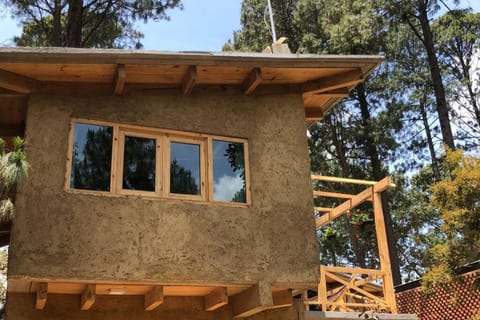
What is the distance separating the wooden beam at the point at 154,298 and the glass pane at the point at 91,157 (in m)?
1.51

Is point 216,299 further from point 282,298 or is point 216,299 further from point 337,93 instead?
point 337,93

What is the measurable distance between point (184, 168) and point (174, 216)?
0.81m

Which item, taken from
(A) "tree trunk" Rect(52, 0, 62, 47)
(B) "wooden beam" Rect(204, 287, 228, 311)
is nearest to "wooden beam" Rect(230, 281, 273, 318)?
(B) "wooden beam" Rect(204, 287, 228, 311)

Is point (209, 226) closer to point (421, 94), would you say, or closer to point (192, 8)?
point (192, 8)

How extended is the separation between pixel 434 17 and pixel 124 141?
17896 mm

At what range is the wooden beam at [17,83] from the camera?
23.0 ft

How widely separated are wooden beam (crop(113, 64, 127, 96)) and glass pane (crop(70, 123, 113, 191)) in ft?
1.79

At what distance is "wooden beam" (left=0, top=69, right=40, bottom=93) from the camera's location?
7008mm

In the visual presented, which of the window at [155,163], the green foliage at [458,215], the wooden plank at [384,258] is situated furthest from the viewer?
the wooden plank at [384,258]

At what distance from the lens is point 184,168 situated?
7.79m

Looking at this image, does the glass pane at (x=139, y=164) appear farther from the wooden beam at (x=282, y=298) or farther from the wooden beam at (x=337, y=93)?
the wooden beam at (x=337, y=93)

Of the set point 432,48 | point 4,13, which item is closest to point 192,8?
point 4,13

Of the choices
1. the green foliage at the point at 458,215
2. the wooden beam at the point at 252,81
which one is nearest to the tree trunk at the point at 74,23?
the wooden beam at the point at 252,81

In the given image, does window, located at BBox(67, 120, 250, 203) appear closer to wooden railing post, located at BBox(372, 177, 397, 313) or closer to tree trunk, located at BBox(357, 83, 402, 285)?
wooden railing post, located at BBox(372, 177, 397, 313)
